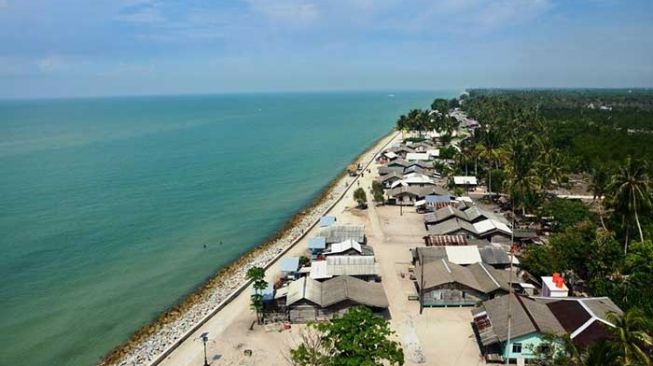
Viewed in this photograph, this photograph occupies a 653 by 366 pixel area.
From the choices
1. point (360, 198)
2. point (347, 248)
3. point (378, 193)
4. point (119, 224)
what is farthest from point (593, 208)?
point (119, 224)

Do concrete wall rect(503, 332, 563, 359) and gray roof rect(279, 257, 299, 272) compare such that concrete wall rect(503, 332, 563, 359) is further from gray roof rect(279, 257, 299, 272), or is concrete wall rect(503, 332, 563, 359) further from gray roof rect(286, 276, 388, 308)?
gray roof rect(279, 257, 299, 272)

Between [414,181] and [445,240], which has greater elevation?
[414,181]

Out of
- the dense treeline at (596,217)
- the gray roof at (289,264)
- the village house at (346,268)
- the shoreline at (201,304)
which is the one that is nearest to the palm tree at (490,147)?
the dense treeline at (596,217)

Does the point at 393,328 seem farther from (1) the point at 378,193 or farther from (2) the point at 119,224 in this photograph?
(2) the point at 119,224

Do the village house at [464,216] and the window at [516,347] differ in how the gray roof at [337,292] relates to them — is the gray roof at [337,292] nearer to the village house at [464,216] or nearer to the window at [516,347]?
the window at [516,347]

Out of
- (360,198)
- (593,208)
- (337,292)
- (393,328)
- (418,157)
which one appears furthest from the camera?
(418,157)

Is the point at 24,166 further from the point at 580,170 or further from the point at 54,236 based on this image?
the point at 580,170

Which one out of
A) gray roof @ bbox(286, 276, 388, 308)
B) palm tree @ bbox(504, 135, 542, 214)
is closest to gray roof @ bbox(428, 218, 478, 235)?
palm tree @ bbox(504, 135, 542, 214)
